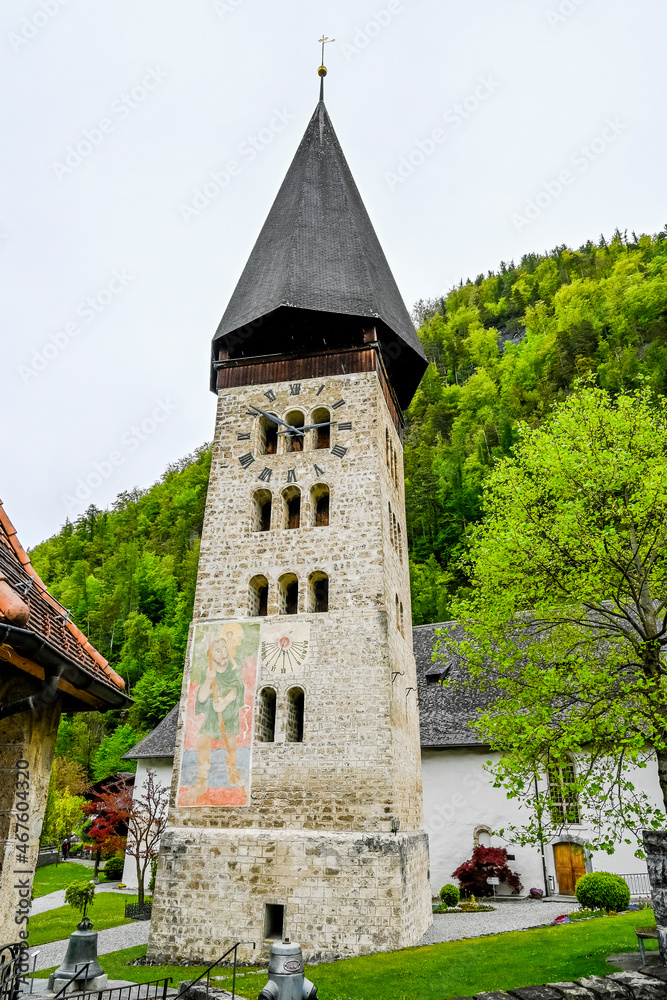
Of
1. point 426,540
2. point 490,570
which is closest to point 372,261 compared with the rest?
point 490,570

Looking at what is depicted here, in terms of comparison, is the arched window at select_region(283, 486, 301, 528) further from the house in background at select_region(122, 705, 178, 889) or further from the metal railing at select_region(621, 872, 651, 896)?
the metal railing at select_region(621, 872, 651, 896)

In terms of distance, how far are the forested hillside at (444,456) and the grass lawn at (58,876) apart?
11.7 m

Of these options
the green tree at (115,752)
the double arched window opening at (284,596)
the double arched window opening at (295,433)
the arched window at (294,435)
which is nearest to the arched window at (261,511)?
the double arched window opening at (295,433)

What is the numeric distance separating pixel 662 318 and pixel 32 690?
191 feet

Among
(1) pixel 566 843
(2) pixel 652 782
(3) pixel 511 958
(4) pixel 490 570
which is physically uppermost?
(4) pixel 490 570

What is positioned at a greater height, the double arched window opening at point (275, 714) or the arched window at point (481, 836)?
the double arched window opening at point (275, 714)

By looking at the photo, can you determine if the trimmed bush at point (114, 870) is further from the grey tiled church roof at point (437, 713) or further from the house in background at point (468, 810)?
the grey tiled church roof at point (437, 713)

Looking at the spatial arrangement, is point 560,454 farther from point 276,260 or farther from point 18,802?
point 276,260

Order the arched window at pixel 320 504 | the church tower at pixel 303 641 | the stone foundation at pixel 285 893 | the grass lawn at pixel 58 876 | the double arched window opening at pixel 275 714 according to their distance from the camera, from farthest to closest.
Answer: the grass lawn at pixel 58 876, the arched window at pixel 320 504, the double arched window opening at pixel 275 714, the church tower at pixel 303 641, the stone foundation at pixel 285 893

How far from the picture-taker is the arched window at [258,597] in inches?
687

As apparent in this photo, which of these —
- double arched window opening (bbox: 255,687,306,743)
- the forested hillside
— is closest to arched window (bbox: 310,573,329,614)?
double arched window opening (bbox: 255,687,306,743)

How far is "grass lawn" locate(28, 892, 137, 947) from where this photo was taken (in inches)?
718

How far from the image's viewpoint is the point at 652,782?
2053cm

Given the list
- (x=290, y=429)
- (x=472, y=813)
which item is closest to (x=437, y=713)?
(x=472, y=813)
